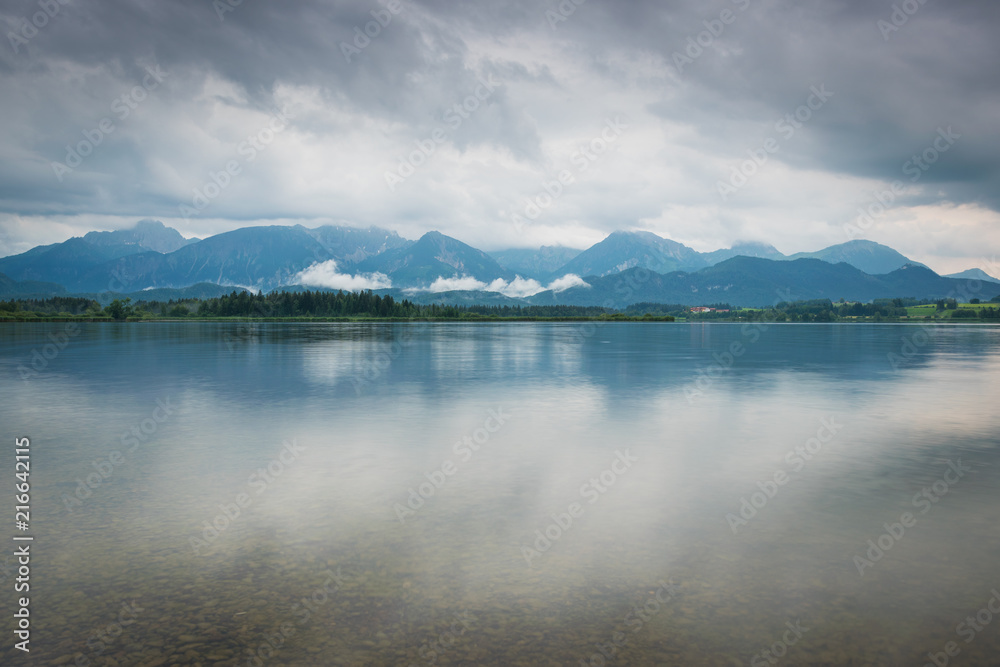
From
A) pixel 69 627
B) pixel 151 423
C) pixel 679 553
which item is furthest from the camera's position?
pixel 151 423

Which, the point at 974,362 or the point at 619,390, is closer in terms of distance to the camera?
the point at 619,390

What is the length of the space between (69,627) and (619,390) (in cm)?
3660

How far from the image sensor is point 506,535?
558 inches

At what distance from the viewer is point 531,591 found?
11164 mm

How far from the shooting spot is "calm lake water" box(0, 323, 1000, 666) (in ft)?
31.2

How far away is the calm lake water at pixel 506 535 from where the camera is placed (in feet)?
31.2

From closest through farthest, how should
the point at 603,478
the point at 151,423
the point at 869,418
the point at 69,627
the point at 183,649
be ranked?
the point at 183,649 → the point at 69,627 → the point at 603,478 → the point at 151,423 → the point at 869,418

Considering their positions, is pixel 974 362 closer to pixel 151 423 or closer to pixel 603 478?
pixel 603 478

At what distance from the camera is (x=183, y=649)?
9.05 m

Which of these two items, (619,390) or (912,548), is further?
(619,390)

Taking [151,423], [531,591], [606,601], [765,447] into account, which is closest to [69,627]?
[531,591]

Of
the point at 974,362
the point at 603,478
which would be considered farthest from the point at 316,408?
the point at 974,362

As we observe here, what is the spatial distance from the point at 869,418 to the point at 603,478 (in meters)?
20.1

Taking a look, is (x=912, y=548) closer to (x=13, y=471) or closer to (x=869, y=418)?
(x=869, y=418)
